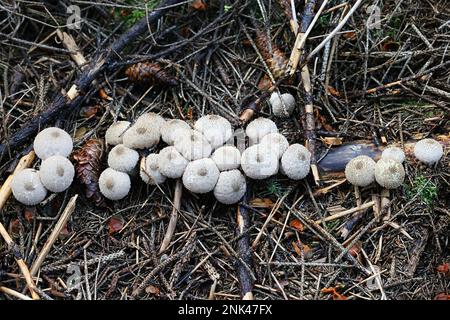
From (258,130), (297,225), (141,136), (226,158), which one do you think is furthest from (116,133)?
(297,225)

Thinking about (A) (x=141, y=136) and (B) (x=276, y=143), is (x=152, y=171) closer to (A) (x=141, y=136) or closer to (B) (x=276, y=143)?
(A) (x=141, y=136)

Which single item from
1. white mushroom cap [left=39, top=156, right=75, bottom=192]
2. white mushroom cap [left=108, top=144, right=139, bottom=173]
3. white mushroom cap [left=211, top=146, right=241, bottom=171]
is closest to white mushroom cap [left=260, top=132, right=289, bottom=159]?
white mushroom cap [left=211, top=146, right=241, bottom=171]

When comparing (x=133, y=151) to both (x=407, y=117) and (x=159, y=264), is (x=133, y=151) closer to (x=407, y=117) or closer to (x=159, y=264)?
(x=159, y=264)

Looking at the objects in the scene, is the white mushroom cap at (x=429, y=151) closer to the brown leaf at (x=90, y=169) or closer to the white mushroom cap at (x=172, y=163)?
the white mushroom cap at (x=172, y=163)

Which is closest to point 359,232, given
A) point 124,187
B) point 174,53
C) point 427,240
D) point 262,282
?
point 427,240

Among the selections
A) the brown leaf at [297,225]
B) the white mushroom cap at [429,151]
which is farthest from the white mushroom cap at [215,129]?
the white mushroom cap at [429,151]

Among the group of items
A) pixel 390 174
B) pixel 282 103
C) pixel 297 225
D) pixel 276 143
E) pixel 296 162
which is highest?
pixel 282 103

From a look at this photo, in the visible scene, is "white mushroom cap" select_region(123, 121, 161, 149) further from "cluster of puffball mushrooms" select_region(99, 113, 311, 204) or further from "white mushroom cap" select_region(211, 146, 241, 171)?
"white mushroom cap" select_region(211, 146, 241, 171)
